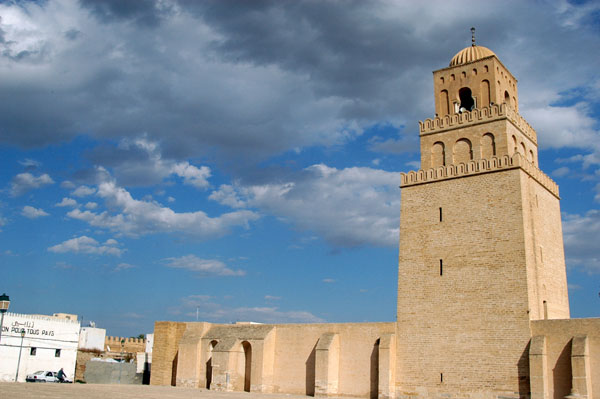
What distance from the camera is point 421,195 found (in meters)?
23.8

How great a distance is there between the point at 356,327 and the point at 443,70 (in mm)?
11933

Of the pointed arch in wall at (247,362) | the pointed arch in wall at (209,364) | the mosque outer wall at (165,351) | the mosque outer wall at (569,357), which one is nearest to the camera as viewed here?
the mosque outer wall at (569,357)

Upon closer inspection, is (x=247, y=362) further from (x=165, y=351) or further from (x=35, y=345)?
(x=35, y=345)

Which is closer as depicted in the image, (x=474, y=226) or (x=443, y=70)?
(x=474, y=226)

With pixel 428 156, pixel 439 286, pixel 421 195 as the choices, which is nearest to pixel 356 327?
pixel 439 286

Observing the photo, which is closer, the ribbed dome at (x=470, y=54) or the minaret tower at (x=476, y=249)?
the minaret tower at (x=476, y=249)

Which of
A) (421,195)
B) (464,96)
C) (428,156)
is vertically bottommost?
(421,195)

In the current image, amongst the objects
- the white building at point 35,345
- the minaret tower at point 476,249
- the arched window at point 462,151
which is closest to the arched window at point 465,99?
the minaret tower at point 476,249

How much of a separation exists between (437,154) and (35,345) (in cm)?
2148

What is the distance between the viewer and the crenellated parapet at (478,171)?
21.7m

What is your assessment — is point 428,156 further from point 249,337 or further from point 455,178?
point 249,337

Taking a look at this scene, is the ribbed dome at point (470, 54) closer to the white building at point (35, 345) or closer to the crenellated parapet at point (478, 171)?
the crenellated parapet at point (478, 171)

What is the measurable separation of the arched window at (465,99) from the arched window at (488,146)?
2.24m

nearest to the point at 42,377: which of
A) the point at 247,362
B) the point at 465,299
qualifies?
the point at 247,362
